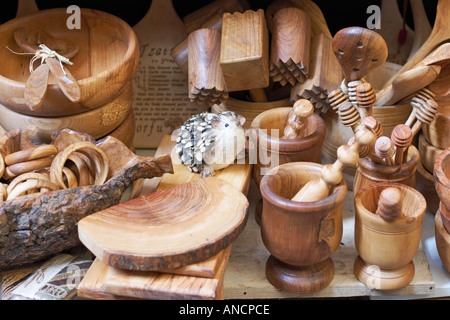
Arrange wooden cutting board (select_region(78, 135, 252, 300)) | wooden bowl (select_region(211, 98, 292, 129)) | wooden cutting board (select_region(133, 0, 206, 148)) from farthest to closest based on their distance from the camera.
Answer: wooden cutting board (select_region(133, 0, 206, 148)) → wooden bowl (select_region(211, 98, 292, 129)) → wooden cutting board (select_region(78, 135, 252, 300))

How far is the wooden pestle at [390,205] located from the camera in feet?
2.34

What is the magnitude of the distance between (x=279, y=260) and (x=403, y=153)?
256 mm

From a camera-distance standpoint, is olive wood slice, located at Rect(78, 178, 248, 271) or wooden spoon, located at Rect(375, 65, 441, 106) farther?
wooden spoon, located at Rect(375, 65, 441, 106)

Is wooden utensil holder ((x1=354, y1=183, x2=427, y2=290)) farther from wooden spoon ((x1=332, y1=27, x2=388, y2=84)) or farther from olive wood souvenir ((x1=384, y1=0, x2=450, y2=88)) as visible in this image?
olive wood souvenir ((x1=384, y1=0, x2=450, y2=88))

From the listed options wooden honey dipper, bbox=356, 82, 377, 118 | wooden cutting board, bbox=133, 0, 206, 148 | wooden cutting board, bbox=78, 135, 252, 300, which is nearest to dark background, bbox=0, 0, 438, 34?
wooden cutting board, bbox=133, 0, 206, 148

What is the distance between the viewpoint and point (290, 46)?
3.26 feet

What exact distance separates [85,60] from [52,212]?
0.41 metres

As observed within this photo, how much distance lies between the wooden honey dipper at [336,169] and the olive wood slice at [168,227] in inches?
3.6

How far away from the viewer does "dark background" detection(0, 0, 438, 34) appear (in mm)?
1191

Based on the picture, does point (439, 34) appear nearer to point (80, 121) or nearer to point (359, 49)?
point (359, 49)

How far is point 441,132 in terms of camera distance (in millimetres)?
920

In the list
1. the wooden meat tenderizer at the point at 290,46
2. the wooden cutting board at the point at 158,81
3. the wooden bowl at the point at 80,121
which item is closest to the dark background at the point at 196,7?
the wooden cutting board at the point at 158,81

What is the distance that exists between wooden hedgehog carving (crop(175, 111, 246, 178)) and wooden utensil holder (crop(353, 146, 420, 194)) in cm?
21

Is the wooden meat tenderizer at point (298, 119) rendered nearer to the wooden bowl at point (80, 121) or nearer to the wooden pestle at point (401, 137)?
the wooden pestle at point (401, 137)
